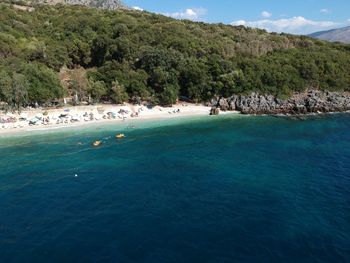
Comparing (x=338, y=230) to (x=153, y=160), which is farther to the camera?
(x=153, y=160)

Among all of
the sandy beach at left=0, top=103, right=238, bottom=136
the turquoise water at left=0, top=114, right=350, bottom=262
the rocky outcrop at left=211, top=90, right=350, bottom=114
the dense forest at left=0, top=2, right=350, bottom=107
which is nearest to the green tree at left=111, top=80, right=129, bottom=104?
the dense forest at left=0, top=2, right=350, bottom=107

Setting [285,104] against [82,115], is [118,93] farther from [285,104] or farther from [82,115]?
[285,104]

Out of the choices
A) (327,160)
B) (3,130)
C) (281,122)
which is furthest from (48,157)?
(281,122)

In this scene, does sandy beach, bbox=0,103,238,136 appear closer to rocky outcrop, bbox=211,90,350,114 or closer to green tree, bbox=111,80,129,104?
green tree, bbox=111,80,129,104

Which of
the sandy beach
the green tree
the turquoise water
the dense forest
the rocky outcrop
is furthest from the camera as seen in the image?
the rocky outcrop

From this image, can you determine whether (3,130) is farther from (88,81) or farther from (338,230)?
(338,230)

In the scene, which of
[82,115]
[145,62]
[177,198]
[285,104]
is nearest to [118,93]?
[82,115]

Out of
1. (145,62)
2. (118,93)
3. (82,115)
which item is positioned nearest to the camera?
(82,115)
